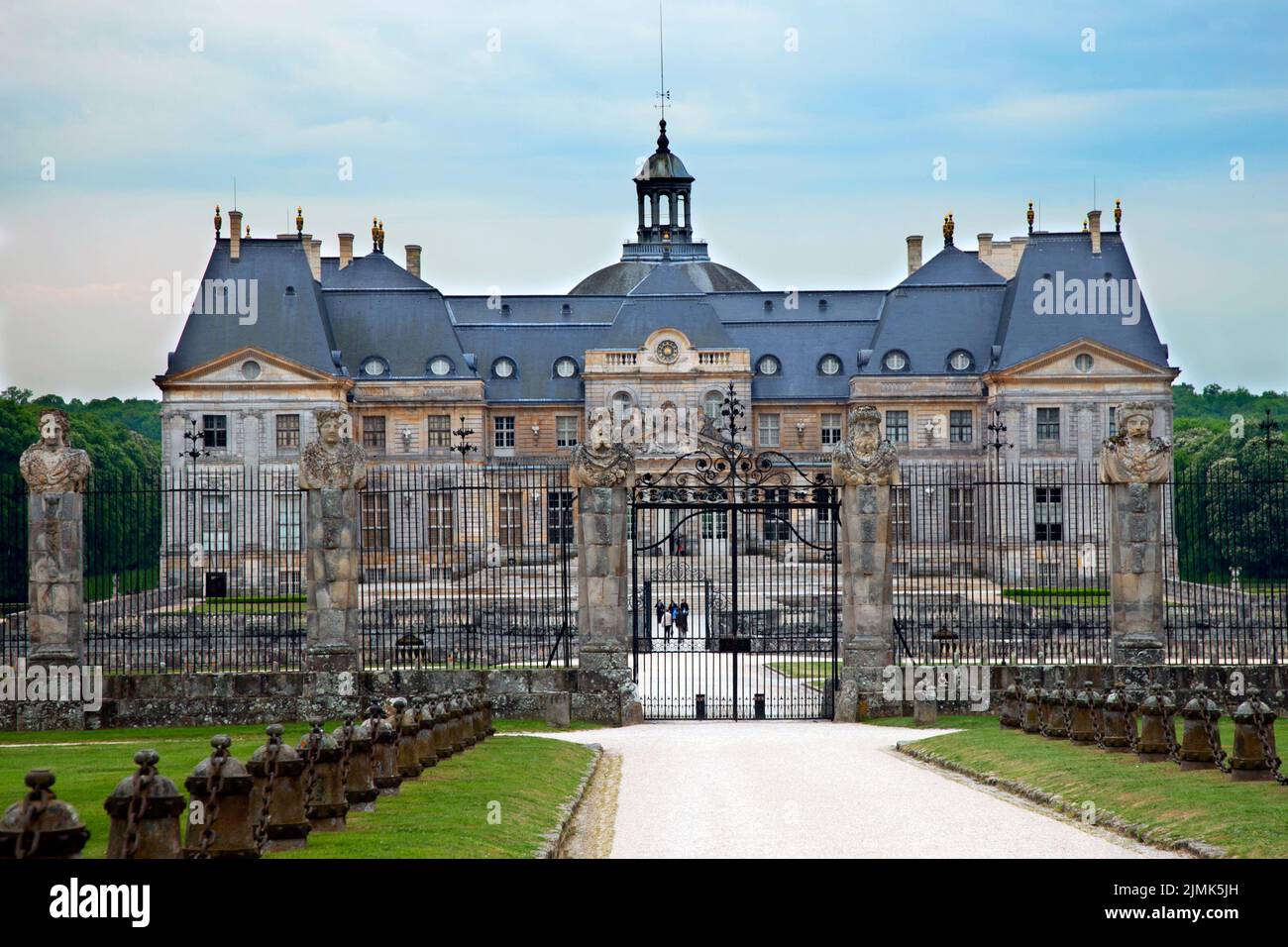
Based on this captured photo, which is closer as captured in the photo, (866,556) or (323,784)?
(323,784)

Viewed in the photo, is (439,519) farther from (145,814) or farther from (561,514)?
(145,814)

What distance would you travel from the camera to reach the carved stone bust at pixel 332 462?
24.0 m

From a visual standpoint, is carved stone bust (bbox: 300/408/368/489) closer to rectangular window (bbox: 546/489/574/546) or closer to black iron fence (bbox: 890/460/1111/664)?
rectangular window (bbox: 546/489/574/546)

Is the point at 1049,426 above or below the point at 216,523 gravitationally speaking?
above

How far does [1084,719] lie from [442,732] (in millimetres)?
7189

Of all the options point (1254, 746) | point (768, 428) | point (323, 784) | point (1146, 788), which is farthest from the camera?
point (768, 428)

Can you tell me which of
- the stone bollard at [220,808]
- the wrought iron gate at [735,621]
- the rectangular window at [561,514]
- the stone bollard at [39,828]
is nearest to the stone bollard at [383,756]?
the stone bollard at [220,808]

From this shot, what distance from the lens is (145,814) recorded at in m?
9.56

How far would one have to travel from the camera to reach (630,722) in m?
24.9

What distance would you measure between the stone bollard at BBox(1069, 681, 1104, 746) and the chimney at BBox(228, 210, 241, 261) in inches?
2413

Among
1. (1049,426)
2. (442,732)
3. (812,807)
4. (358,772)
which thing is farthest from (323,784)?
(1049,426)

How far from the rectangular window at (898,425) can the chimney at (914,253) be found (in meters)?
10.3
